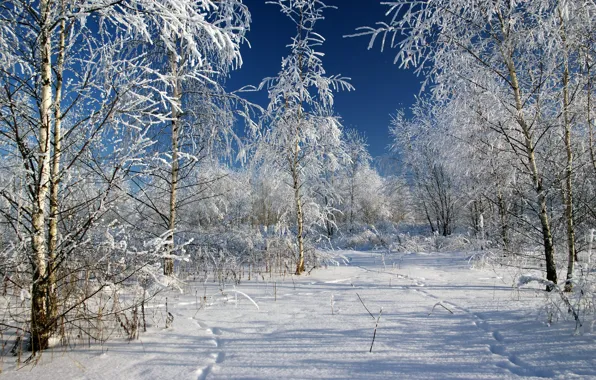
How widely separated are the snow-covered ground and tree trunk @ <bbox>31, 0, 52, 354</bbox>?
27 centimetres

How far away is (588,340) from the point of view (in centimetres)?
258

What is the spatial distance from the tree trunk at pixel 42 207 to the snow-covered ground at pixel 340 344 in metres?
0.27

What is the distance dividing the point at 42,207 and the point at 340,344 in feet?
9.52

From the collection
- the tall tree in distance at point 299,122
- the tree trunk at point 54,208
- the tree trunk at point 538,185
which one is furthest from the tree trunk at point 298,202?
the tree trunk at point 54,208

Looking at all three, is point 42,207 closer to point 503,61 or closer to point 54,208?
point 54,208

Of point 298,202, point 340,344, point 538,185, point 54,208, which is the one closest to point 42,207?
point 54,208

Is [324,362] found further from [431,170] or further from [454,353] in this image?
[431,170]

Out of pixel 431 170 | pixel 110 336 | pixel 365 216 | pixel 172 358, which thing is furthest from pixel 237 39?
pixel 365 216

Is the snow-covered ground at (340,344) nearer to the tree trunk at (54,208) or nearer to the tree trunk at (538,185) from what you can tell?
the tree trunk at (54,208)

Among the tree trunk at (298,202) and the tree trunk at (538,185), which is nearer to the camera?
the tree trunk at (538,185)

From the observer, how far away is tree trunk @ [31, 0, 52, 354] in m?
2.69

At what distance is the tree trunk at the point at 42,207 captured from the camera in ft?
8.81

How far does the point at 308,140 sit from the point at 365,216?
2426 cm

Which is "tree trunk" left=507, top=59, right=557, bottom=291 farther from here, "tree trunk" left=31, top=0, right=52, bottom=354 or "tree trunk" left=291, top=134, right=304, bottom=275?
"tree trunk" left=31, top=0, right=52, bottom=354
